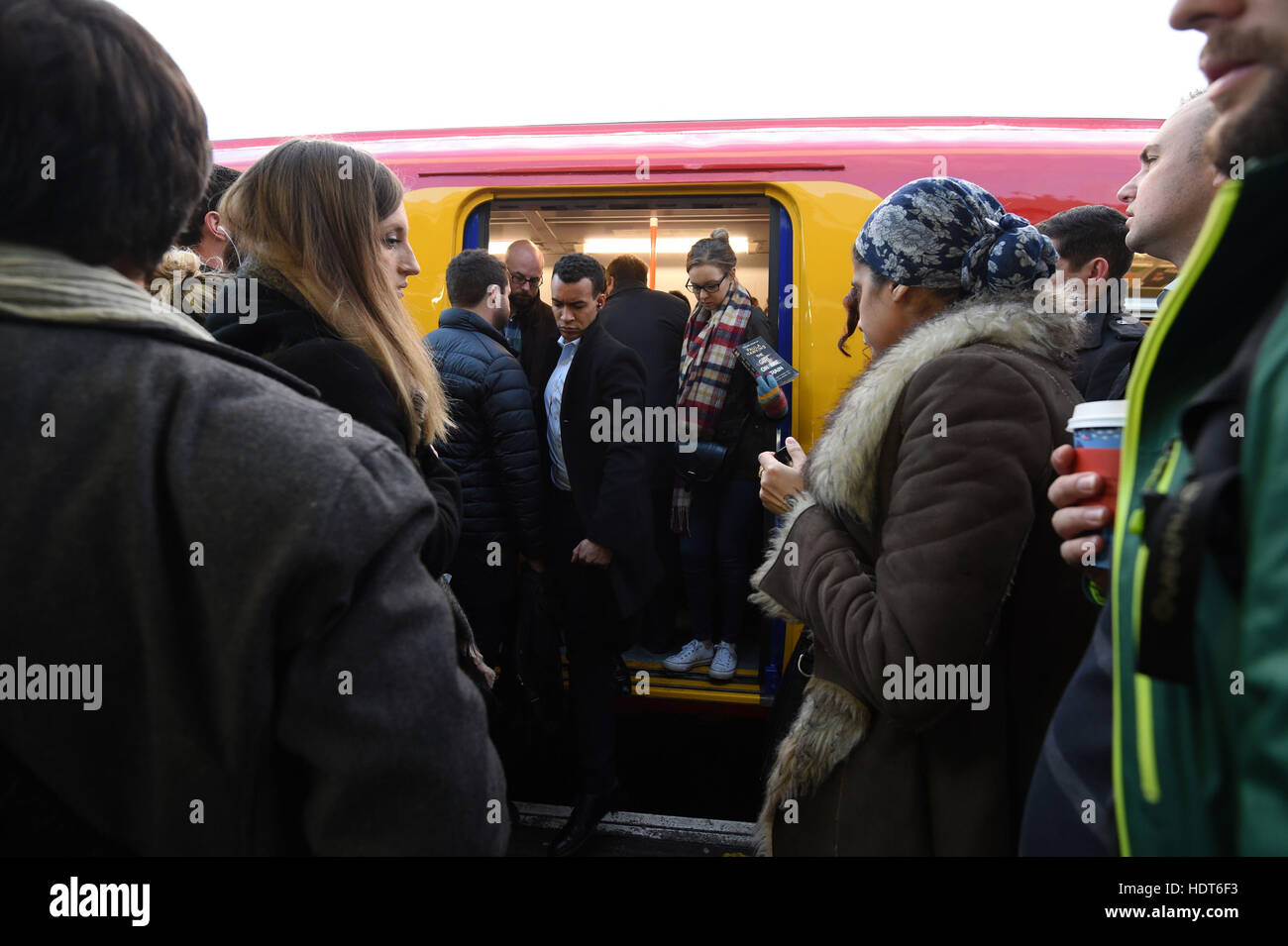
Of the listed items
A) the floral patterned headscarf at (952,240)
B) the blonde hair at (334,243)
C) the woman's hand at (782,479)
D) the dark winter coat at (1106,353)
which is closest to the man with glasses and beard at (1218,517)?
the floral patterned headscarf at (952,240)

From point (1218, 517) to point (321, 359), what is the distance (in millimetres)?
1338

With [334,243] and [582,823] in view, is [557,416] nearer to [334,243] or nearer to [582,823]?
[582,823]

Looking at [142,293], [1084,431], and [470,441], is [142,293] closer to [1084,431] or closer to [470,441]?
[1084,431]

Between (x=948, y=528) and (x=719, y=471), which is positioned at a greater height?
(x=719, y=471)

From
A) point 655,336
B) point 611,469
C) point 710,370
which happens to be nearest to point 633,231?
point 655,336

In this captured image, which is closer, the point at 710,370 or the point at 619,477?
the point at 619,477

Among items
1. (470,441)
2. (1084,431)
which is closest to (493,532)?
(470,441)

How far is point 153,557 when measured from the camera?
708 mm

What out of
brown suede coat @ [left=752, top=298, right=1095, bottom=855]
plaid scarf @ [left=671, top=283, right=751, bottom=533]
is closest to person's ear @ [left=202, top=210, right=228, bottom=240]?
plaid scarf @ [left=671, top=283, right=751, bottom=533]

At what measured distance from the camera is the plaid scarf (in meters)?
3.55

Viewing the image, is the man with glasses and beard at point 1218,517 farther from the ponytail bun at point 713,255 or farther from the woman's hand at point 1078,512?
the ponytail bun at point 713,255

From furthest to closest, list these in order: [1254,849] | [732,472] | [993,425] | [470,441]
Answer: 1. [732,472]
2. [470,441]
3. [993,425]
4. [1254,849]

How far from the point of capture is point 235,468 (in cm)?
72

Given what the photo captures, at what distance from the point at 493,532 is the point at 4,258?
2150mm
